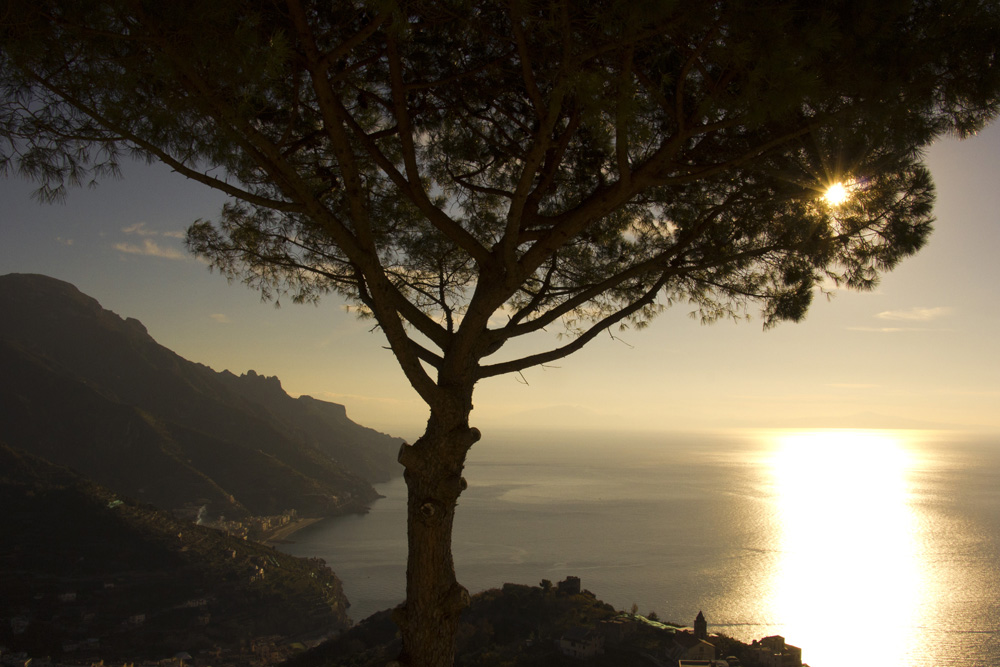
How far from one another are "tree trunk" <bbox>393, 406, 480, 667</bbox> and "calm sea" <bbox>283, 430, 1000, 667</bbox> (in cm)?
2159

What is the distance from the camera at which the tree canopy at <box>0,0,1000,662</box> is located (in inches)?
90.0

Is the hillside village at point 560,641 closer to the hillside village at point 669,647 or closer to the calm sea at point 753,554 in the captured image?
the hillside village at point 669,647

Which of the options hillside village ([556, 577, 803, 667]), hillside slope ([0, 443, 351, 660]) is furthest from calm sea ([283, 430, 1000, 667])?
hillside village ([556, 577, 803, 667])

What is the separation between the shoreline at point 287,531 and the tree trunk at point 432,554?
37.4 metres

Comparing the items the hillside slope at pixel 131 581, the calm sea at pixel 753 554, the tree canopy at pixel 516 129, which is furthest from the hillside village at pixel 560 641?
the tree canopy at pixel 516 129

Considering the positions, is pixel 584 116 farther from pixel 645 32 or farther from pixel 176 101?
pixel 176 101

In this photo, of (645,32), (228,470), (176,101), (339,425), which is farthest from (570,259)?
(339,425)

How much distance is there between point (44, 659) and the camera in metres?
17.7

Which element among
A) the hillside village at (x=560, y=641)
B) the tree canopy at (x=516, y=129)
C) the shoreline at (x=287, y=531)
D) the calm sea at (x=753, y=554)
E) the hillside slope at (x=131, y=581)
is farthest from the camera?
the shoreline at (x=287, y=531)

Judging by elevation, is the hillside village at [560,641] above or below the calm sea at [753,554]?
above

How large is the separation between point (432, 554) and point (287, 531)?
4163 cm

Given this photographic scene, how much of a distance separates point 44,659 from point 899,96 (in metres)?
24.4

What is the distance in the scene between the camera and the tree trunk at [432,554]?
2293 millimetres

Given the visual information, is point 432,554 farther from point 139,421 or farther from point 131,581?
point 139,421
